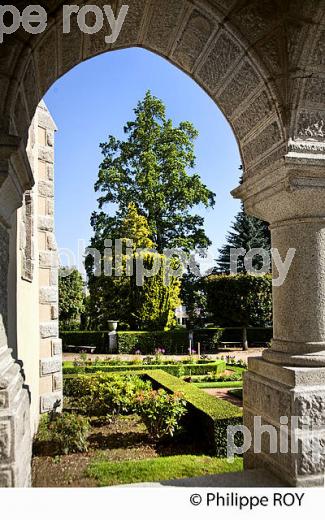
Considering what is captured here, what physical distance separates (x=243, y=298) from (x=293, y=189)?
15.4 metres

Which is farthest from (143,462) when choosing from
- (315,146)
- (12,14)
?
(12,14)

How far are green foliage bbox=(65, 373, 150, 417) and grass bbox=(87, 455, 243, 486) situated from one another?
1.61 m

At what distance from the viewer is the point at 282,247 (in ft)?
8.55

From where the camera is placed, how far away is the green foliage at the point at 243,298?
1753 cm

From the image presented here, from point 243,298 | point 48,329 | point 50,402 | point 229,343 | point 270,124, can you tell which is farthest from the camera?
point 229,343

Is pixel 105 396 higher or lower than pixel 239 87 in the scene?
lower

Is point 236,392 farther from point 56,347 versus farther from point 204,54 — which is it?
point 204,54

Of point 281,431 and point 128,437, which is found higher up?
point 281,431

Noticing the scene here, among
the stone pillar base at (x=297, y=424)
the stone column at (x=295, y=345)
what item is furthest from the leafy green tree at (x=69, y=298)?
the stone pillar base at (x=297, y=424)

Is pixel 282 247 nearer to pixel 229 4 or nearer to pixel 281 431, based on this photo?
pixel 281 431

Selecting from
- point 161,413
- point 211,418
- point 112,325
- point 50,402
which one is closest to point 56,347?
point 50,402

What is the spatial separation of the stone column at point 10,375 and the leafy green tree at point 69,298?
735 inches

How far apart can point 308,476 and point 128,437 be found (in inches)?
138

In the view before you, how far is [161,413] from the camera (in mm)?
5250
